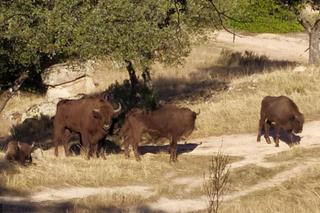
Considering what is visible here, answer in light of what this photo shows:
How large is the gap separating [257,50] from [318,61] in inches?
600

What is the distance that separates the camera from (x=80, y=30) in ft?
71.3

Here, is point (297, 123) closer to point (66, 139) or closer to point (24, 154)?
point (66, 139)

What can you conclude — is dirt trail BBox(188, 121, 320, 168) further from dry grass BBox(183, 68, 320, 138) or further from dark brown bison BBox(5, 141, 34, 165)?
dark brown bison BBox(5, 141, 34, 165)

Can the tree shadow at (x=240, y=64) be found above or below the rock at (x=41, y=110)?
above

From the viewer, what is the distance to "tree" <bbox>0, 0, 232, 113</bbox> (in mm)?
21672

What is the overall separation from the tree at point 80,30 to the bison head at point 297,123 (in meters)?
4.88

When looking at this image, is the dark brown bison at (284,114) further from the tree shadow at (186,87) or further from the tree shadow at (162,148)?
the tree shadow at (186,87)

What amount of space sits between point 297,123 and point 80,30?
7.44 meters

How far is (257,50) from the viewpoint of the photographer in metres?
50.1

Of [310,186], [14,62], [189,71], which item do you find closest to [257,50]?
[189,71]

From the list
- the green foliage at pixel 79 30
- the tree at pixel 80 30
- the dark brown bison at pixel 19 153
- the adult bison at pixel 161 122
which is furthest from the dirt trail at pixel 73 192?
the green foliage at pixel 79 30

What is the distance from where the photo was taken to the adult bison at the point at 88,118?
71.5 ft

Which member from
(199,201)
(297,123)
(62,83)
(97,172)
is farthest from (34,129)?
(199,201)

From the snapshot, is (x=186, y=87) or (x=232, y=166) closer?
(x=232, y=166)
